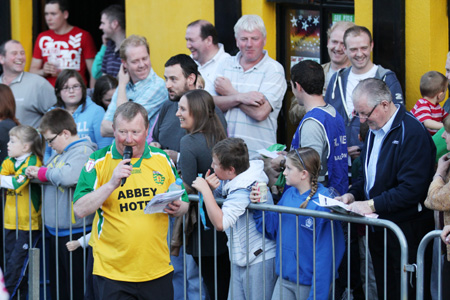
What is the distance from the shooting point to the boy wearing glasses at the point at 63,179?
275 inches

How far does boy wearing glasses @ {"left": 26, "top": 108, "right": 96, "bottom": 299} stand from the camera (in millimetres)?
6984

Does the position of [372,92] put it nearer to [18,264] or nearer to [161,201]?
[161,201]

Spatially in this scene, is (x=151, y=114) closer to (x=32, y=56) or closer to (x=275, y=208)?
(x=275, y=208)

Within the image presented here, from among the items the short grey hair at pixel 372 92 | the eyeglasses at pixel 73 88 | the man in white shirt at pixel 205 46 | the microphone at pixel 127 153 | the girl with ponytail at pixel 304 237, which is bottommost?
the girl with ponytail at pixel 304 237

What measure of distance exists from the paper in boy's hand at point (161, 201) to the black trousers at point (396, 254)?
1479 mm

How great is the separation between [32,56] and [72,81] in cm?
275

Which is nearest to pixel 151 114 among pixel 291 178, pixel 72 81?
pixel 72 81

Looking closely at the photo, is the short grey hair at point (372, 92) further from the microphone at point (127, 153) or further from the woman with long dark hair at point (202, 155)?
the microphone at point (127, 153)

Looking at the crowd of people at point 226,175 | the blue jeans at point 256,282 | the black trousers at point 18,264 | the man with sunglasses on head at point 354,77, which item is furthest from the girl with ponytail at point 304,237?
the black trousers at point 18,264

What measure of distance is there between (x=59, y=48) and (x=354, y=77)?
4460mm

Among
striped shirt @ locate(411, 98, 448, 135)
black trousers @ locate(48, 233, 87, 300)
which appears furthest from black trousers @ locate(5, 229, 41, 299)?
striped shirt @ locate(411, 98, 448, 135)

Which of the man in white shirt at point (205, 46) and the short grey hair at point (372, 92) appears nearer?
the short grey hair at point (372, 92)

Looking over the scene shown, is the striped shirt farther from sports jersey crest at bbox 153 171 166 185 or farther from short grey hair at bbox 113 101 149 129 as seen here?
short grey hair at bbox 113 101 149 129

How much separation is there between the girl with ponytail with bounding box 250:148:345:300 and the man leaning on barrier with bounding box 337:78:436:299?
0.82ft
